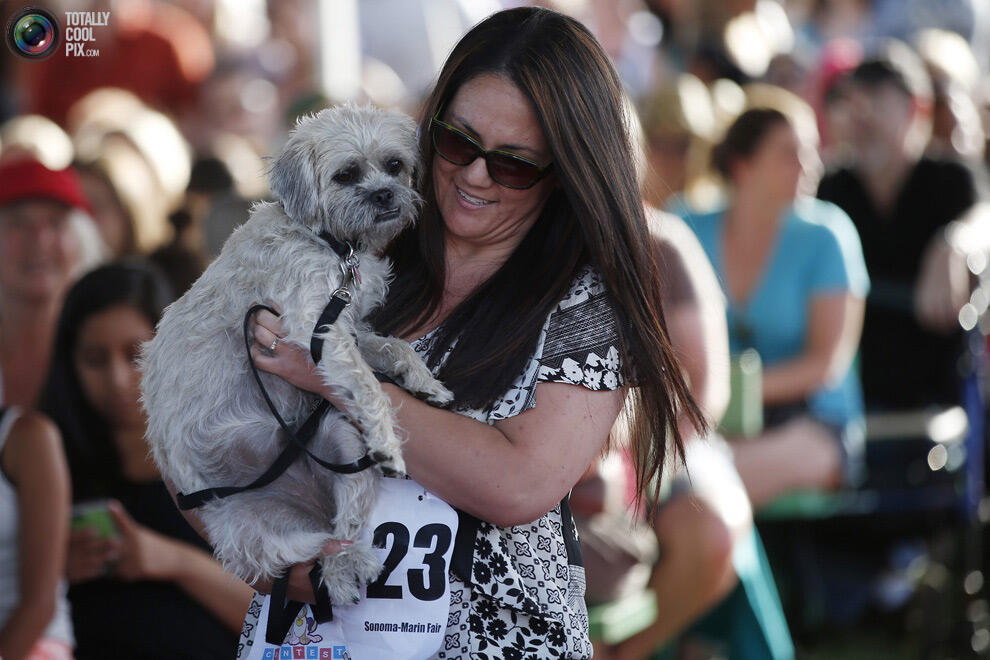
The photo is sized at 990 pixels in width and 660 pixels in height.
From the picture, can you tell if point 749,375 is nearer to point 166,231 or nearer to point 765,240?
point 765,240

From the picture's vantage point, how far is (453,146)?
2.70 metres

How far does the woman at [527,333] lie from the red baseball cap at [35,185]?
8.38ft

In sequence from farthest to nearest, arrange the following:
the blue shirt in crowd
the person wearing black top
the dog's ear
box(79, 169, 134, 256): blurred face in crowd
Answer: the person wearing black top → the blue shirt in crowd → box(79, 169, 134, 256): blurred face in crowd → the dog's ear

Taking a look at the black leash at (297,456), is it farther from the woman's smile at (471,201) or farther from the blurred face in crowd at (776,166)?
the blurred face in crowd at (776,166)

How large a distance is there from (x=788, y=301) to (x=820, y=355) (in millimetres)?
332

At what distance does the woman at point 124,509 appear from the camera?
3.80m

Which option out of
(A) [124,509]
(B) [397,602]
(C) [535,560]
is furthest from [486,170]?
(A) [124,509]

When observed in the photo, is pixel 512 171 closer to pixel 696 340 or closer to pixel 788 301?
pixel 696 340

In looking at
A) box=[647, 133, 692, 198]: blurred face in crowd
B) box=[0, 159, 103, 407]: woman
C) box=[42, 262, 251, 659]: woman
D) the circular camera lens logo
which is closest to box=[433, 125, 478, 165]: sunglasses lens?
the circular camera lens logo

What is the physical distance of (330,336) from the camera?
2.55 m

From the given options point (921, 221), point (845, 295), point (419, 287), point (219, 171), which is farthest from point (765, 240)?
point (419, 287)

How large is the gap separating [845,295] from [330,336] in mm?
3617

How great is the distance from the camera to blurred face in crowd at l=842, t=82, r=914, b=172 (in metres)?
6.14

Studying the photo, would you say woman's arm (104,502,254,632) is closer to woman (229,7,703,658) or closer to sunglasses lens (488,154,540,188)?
woman (229,7,703,658)
